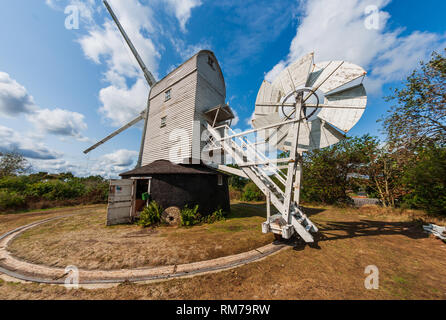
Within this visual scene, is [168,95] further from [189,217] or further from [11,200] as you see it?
[11,200]

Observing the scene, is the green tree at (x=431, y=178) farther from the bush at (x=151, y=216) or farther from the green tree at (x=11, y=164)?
the green tree at (x=11, y=164)

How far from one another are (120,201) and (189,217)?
165 inches

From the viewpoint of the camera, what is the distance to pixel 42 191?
46.4 feet

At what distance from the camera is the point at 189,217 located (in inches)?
313

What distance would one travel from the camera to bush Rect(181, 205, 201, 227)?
778cm

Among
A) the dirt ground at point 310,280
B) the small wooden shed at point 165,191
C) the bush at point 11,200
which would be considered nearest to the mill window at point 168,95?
the small wooden shed at point 165,191

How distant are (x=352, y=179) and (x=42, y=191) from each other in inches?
1256

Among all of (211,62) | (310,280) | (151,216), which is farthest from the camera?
(211,62)

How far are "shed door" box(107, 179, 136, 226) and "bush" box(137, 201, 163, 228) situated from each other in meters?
1.23

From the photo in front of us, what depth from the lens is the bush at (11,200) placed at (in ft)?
37.6

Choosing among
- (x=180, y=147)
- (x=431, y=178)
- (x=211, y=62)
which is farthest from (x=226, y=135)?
(x=431, y=178)

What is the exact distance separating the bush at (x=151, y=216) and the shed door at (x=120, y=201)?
1.23m
